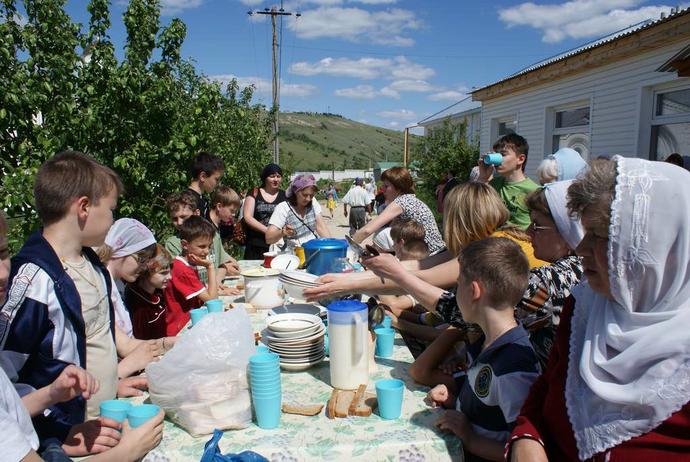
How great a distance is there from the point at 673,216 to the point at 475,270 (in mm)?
740

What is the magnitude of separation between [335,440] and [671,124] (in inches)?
349

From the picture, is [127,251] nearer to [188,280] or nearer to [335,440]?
[188,280]

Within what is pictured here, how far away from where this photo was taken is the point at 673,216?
122 cm

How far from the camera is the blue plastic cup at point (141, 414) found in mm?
1713

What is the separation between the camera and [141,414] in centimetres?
173

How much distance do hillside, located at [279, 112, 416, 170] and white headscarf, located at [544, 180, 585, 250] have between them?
72301 mm

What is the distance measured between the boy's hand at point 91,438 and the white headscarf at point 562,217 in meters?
1.81

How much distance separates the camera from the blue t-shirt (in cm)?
172

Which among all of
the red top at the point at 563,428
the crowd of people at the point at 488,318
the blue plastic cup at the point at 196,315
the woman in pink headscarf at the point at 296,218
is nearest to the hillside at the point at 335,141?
the woman in pink headscarf at the point at 296,218

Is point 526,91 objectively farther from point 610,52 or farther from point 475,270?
point 475,270

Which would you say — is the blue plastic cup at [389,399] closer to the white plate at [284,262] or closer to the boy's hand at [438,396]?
the boy's hand at [438,396]

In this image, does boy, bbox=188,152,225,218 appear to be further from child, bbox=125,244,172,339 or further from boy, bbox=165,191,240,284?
child, bbox=125,244,172,339

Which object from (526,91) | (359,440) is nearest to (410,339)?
(359,440)

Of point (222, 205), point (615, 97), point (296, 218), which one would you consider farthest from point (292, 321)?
point (615, 97)
